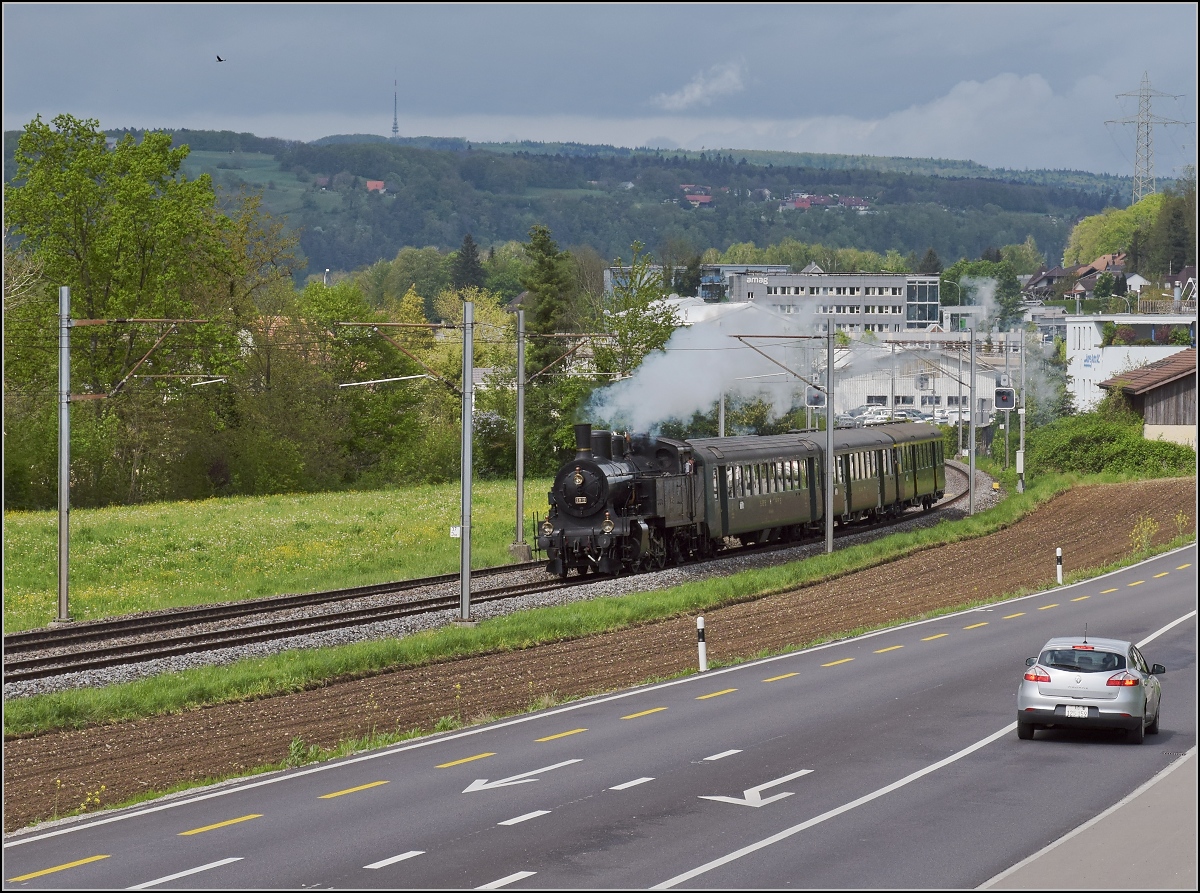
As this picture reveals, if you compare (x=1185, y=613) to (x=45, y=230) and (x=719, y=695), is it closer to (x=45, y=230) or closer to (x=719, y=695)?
(x=719, y=695)

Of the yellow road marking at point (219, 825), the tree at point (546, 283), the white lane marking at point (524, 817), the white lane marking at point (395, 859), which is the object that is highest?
the tree at point (546, 283)

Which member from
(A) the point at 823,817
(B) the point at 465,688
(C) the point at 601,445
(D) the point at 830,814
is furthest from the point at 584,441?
(A) the point at 823,817

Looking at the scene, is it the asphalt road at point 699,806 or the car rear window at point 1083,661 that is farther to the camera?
the car rear window at point 1083,661

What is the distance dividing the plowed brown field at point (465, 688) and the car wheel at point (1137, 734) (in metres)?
8.74

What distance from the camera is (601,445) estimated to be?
38.9 meters

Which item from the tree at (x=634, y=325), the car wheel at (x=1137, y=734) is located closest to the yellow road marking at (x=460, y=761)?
the car wheel at (x=1137, y=734)

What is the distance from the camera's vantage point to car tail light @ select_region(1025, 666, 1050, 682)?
19875 mm

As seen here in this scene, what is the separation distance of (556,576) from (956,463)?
60428 mm

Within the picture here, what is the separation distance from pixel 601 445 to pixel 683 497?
9.30ft

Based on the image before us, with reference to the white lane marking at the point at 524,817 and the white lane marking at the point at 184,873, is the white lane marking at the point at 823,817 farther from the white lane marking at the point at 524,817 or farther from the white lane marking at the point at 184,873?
the white lane marking at the point at 184,873

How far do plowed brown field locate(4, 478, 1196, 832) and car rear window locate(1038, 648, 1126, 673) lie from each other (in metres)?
7.96

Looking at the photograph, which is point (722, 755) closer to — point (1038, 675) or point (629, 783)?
point (629, 783)

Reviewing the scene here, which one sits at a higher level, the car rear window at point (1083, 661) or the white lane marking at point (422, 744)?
the car rear window at point (1083, 661)

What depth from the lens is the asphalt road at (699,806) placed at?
14.0 m
